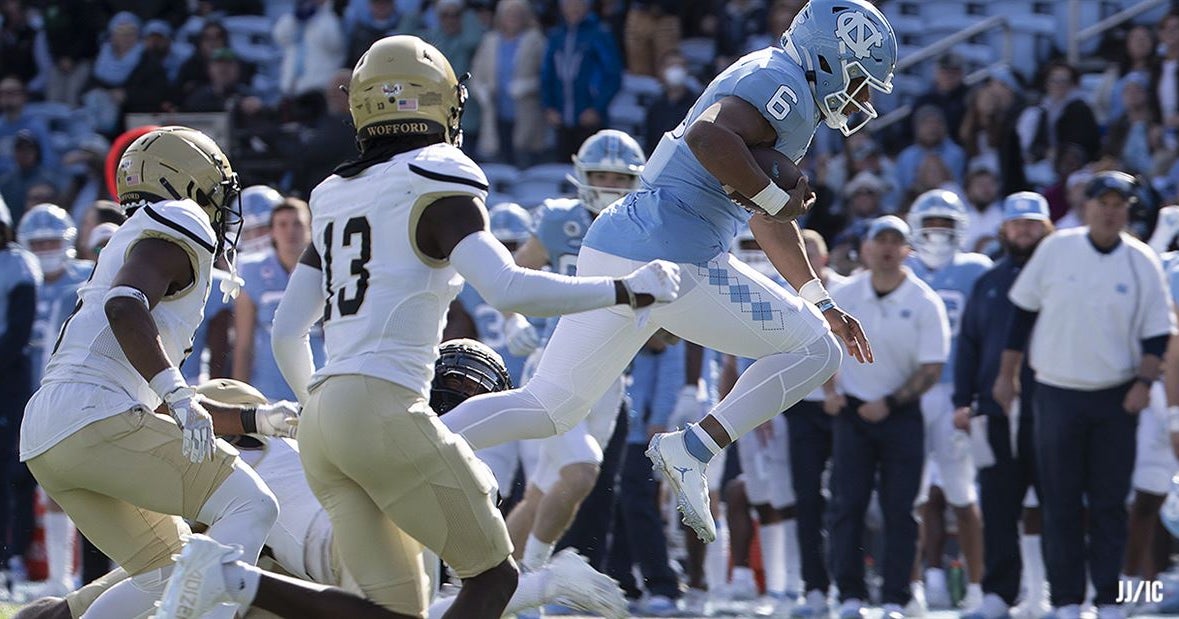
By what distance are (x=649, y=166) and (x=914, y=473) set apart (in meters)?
3.38

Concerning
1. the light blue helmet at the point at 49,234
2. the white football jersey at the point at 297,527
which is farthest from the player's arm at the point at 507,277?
the light blue helmet at the point at 49,234

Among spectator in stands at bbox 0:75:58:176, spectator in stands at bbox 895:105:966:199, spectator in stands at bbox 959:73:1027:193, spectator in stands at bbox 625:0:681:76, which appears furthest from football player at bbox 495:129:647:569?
spectator in stands at bbox 0:75:58:176

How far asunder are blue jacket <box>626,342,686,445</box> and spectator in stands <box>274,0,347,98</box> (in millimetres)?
5827

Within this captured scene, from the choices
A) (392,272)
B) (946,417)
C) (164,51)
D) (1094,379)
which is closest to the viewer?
(392,272)

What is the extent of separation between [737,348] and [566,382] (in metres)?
0.52

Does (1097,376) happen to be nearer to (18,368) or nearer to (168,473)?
(168,473)

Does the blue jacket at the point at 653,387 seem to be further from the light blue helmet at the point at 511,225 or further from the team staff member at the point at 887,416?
the light blue helmet at the point at 511,225

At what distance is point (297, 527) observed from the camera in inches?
236

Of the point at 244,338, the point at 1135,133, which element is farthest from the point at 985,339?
the point at 1135,133

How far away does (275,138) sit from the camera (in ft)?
46.1

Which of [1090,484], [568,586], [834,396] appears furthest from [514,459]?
[568,586]

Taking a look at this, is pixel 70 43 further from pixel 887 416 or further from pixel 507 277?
pixel 507 277

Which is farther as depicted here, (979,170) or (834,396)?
(979,170)

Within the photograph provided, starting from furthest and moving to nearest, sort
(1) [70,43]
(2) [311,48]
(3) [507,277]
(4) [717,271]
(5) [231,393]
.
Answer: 1. (1) [70,43]
2. (2) [311,48]
3. (5) [231,393]
4. (4) [717,271]
5. (3) [507,277]
